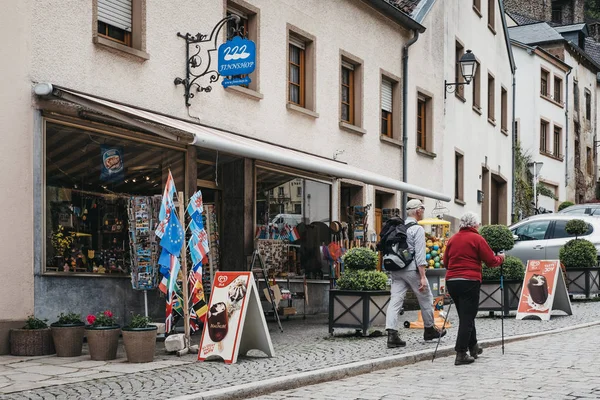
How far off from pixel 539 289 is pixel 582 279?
4073 millimetres

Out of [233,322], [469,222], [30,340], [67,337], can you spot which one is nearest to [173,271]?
[233,322]

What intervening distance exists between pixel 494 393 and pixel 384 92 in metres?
13.6

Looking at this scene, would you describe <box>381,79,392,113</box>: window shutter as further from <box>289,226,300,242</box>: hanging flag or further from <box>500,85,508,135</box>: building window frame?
<box>500,85,508,135</box>: building window frame

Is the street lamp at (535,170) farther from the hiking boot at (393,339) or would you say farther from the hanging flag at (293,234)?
the hiking boot at (393,339)

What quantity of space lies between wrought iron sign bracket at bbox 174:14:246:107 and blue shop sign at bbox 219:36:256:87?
17cm

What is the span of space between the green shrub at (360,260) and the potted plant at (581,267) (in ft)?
24.2

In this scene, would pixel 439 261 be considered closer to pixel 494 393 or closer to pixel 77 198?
pixel 77 198

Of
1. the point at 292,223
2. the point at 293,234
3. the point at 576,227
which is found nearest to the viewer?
the point at 293,234

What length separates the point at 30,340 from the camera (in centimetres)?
1023

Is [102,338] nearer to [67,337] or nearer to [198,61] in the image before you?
[67,337]

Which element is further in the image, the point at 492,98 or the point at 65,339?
the point at 492,98

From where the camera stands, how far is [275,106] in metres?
16.0

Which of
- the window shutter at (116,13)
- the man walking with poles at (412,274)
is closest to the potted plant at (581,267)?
the man walking with poles at (412,274)

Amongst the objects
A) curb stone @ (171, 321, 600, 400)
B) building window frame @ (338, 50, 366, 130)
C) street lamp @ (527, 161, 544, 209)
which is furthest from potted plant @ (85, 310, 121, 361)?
street lamp @ (527, 161, 544, 209)
